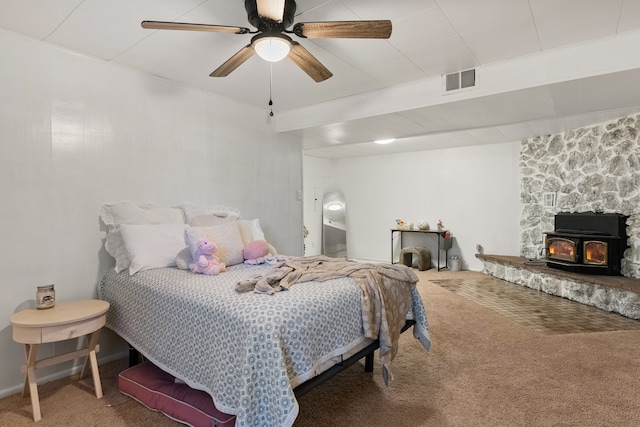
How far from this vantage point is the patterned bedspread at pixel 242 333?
1.40m

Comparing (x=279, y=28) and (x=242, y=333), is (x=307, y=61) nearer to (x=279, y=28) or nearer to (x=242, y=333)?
(x=279, y=28)

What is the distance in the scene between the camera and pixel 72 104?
2.61 m

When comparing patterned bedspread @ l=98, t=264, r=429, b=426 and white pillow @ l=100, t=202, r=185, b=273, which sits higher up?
white pillow @ l=100, t=202, r=185, b=273

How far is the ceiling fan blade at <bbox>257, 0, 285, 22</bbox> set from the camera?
1.66 meters

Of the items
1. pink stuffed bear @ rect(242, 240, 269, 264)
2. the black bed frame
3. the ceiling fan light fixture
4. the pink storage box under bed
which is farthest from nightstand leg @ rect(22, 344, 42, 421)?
the ceiling fan light fixture

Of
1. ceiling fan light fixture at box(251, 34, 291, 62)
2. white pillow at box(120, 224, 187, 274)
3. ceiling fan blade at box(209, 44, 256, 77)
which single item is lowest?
white pillow at box(120, 224, 187, 274)

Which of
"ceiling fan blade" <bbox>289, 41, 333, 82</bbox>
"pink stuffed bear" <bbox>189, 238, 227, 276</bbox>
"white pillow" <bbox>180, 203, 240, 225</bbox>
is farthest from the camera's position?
"white pillow" <bbox>180, 203, 240, 225</bbox>

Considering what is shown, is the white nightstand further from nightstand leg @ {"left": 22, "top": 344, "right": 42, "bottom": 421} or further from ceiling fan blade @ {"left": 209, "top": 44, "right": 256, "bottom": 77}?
ceiling fan blade @ {"left": 209, "top": 44, "right": 256, "bottom": 77}

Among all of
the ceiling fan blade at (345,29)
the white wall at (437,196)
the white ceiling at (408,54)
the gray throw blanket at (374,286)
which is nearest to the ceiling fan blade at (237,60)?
the white ceiling at (408,54)

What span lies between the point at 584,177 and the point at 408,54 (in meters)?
3.74

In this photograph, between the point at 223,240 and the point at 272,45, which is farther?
the point at 223,240

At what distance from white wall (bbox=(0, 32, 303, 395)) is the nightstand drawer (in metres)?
0.64

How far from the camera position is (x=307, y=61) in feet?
7.43

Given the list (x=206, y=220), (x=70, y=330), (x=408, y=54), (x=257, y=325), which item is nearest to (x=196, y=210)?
(x=206, y=220)
